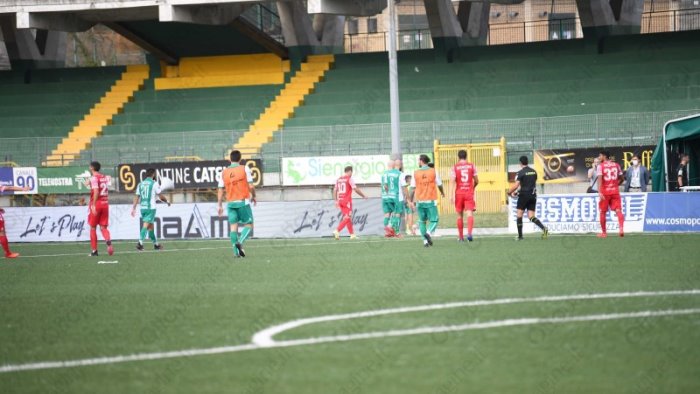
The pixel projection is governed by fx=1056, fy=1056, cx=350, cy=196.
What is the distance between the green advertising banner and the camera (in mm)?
39156

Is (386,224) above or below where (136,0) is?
below

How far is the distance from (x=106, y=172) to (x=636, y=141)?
1913 centimetres

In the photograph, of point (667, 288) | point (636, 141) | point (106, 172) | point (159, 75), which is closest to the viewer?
A: point (667, 288)

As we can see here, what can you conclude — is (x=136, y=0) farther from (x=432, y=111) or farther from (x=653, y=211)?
(x=653, y=211)

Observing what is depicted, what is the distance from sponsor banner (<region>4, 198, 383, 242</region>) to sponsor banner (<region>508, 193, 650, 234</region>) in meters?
4.58

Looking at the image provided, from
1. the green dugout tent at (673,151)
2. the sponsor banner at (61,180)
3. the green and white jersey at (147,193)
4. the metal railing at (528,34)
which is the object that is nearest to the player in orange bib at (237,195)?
the green and white jersey at (147,193)

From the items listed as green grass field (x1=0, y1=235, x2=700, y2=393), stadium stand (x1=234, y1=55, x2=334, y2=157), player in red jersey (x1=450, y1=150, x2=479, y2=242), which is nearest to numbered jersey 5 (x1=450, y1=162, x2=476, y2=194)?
player in red jersey (x1=450, y1=150, x2=479, y2=242)

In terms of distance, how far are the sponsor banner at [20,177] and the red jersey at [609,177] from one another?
2390 cm

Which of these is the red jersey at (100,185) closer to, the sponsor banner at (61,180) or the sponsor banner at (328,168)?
the sponsor banner at (328,168)

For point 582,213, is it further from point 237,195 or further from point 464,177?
point 237,195

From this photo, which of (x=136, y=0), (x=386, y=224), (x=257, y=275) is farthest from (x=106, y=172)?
(x=257, y=275)

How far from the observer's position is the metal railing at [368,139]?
3456 cm

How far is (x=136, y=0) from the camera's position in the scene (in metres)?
40.2

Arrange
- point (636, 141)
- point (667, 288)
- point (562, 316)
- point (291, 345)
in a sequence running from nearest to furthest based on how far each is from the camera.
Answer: point (291, 345)
point (562, 316)
point (667, 288)
point (636, 141)
